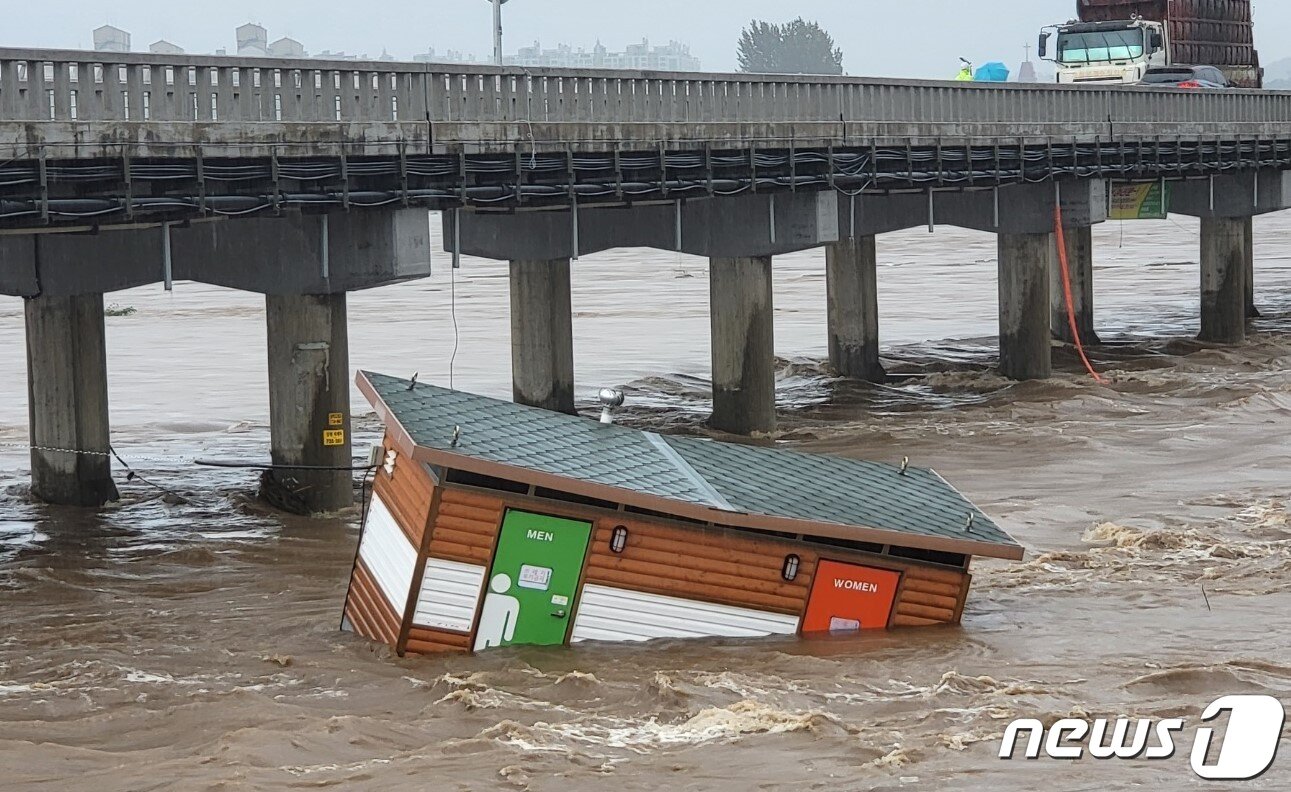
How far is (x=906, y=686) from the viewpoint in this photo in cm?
1828

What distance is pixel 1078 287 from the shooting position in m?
51.6

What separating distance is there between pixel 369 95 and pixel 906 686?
14.3 meters

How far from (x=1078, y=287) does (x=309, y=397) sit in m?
28.7

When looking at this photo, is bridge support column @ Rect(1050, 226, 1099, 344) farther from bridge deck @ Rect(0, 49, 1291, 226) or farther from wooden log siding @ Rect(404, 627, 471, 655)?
wooden log siding @ Rect(404, 627, 471, 655)

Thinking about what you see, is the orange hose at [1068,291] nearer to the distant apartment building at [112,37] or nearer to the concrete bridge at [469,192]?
the concrete bridge at [469,192]

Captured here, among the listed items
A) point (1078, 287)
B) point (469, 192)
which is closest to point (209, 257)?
point (469, 192)

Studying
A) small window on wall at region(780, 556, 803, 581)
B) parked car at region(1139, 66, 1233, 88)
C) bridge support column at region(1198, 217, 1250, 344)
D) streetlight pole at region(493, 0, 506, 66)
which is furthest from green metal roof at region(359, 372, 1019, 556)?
parked car at region(1139, 66, 1233, 88)

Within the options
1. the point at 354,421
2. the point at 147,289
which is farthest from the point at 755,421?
the point at 147,289

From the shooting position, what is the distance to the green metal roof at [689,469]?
764 inches

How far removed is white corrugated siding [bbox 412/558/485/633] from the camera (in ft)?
61.4

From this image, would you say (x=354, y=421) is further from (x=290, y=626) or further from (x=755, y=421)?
(x=290, y=626)

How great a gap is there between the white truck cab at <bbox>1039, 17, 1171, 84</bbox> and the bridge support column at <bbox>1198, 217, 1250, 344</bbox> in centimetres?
859

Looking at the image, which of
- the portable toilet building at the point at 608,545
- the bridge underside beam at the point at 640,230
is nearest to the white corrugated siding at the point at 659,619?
the portable toilet building at the point at 608,545

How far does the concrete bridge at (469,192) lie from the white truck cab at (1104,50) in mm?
13832
